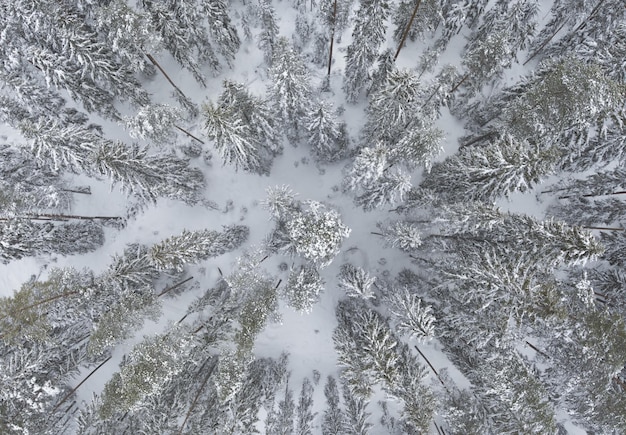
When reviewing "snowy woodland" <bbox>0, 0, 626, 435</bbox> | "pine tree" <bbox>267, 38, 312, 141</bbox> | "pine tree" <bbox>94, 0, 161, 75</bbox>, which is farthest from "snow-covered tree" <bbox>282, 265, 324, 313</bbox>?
"pine tree" <bbox>94, 0, 161, 75</bbox>

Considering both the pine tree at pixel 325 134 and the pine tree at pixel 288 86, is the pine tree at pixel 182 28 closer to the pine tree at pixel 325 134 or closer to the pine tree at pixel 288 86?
the pine tree at pixel 288 86

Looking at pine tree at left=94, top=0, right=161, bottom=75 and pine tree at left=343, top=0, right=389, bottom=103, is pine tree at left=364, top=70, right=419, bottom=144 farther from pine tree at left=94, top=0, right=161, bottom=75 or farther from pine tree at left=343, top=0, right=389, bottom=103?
pine tree at left=94, top=0, right=161, bottom=75

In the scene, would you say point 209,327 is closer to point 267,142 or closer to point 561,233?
point 267,142

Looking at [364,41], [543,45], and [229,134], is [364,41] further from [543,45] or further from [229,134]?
[543,45]

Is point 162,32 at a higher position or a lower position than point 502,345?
higher

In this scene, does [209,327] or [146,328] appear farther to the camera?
[146,328]

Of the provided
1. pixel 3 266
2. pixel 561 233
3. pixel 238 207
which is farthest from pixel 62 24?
pixel 561 233

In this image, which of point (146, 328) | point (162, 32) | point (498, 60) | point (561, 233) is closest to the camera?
point (561, 233)

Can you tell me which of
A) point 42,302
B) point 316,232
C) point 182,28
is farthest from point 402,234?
point 42,302

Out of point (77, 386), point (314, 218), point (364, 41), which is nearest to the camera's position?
point (314, 218)
